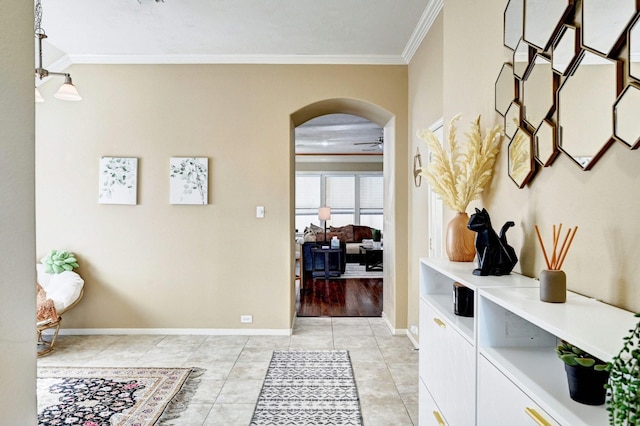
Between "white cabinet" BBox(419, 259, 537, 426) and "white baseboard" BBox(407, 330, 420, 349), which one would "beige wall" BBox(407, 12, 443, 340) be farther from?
"white cabinet" BBox(419, 259, 537, 426)

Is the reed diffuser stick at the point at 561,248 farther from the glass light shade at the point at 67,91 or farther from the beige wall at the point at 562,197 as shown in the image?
the glass light shade at the point at 67,91

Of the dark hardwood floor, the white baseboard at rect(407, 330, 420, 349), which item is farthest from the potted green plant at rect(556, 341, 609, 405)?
the dark hardwood floor

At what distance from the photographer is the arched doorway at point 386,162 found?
14.0ft

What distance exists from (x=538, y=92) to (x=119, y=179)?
400 cm

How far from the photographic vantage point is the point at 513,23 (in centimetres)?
Answer: 168

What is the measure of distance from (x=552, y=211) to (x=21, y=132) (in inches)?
62.9

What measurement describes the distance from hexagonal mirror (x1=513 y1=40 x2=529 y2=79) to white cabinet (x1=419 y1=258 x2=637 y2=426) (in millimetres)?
853

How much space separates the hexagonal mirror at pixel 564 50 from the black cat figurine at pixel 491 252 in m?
0.59

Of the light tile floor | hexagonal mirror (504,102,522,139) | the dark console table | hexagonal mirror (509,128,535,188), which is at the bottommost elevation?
the light tile floor

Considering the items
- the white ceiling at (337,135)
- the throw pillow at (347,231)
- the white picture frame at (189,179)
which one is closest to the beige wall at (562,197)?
the white picture frame at (189,179)

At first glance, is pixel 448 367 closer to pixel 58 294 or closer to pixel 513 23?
pixel 513 23

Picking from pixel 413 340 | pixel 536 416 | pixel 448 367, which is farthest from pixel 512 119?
pixel 413 340

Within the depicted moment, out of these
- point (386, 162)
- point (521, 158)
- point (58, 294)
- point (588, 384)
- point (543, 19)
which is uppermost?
point (543, 19)

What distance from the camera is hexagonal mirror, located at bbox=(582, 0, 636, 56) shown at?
3.43 feet
